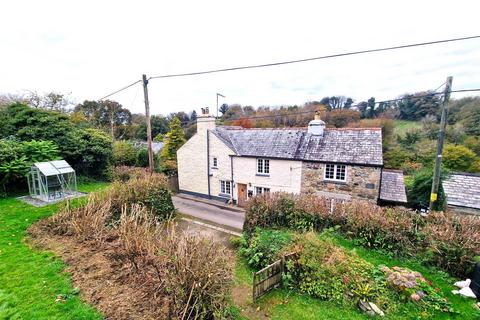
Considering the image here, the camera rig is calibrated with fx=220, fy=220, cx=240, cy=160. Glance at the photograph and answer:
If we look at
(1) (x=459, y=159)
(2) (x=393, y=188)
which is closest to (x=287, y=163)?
(2) (x=393, y=188)

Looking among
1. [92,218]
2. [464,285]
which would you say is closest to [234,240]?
[92,218]

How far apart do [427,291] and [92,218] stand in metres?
11.7

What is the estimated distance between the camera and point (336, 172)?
620 inches

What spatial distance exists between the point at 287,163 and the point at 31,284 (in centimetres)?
1498

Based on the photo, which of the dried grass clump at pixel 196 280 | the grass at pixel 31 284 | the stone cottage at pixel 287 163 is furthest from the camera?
the stone cottage at pixel 287 163

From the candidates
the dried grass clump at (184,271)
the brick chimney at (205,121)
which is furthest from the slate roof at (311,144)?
the dried grass clump at (184,271)

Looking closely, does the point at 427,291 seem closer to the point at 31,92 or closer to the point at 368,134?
the point at 368,134

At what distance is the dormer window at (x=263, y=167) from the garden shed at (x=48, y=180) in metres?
12.8

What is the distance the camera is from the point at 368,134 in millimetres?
15906

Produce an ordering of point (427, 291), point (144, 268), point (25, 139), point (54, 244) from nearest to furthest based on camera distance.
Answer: point (144, 268)
point (427, 291)
point (54, 244)
point (25, 139)

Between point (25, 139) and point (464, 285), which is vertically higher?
point (25, 139)

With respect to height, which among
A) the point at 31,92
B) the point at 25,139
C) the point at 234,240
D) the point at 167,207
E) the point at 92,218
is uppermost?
the point at 31,92

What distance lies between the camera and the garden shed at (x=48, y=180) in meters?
12.0

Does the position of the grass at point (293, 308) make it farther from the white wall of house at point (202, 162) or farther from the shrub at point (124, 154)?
the shrub at point (124, 154)
